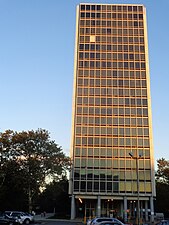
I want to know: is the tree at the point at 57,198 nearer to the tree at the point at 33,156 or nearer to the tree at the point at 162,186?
the tree at the point at 33,156

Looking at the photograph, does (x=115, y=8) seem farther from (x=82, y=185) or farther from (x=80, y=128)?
(x=82, y=185)

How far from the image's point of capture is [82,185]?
211 feet

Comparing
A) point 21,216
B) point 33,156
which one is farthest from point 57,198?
point 21,216

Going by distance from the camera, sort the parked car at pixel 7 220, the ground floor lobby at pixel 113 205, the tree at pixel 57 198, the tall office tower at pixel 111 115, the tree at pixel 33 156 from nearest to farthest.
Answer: the parked car at pixel 7 220
the tree at pixel 33 156
the tree at pixel 57 198
the ground floor lobby at pixel 113 205
the tall office tower at pixel 111 115

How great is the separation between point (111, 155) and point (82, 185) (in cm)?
926

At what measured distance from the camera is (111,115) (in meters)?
70.1

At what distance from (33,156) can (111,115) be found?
2657 cm

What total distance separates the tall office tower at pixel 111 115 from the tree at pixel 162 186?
6497mm

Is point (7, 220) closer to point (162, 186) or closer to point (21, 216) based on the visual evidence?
point (21, 216)

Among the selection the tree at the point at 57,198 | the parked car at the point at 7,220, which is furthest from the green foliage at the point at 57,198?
the parked car at the point at 7,220

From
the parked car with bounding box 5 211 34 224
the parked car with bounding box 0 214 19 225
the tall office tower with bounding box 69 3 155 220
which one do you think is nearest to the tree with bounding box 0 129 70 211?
the parked car with bounding box 5 211 34 224

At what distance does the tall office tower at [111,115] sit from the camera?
211ft

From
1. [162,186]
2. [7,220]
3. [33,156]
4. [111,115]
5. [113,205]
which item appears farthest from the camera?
[162,186]

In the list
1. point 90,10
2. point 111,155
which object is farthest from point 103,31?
point 111,155
